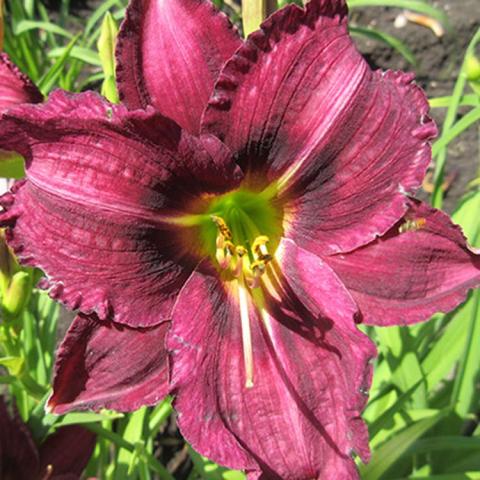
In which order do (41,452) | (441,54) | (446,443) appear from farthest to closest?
(441,54), (446,443), (41,452)

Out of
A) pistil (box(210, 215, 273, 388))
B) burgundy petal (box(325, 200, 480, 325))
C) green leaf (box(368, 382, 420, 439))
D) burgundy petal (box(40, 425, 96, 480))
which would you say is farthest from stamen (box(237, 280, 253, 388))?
green leaf (box(368, 382, 420, 439))

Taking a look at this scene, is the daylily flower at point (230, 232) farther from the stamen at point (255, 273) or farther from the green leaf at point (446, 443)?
the green leaf at point (446, 443)

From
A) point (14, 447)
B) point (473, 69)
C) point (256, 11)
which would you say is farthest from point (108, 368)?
point (473, 69)

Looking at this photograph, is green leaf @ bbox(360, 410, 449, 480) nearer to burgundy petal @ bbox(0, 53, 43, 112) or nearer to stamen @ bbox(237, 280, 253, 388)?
stamen @ bbox(237, 280, 253, 388)

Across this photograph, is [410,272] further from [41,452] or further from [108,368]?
[41,452]

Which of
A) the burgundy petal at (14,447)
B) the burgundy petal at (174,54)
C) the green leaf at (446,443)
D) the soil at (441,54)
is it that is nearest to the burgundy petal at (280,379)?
the burgundy petal at (174,54)

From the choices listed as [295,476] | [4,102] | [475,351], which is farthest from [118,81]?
[475,351]
